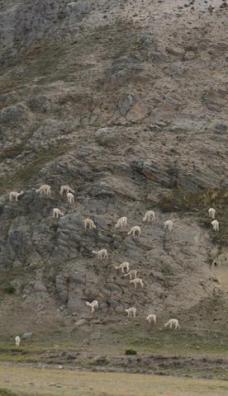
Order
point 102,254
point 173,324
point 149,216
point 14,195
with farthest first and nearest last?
1. point 14,195
2. point 149,216
3. point 102,254
4. point 173,324

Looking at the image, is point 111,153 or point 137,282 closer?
point 137,282

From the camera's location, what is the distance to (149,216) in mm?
57531

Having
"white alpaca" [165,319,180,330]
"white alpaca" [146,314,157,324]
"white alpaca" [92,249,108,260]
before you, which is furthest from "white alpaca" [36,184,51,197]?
"white alpaca" [165,319,180,330]

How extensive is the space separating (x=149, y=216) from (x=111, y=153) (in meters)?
9.17

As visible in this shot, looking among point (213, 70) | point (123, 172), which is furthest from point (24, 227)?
point (213, 70)

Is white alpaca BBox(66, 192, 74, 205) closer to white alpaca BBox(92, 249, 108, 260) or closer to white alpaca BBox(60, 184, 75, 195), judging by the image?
white alpaca BBox(60, 184, 75, 195)

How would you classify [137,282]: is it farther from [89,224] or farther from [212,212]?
[212,212]

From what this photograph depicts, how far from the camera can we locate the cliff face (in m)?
52.8

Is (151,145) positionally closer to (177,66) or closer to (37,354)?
(177,66)

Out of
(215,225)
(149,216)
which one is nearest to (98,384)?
(149,216)

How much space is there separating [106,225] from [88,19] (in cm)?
3780

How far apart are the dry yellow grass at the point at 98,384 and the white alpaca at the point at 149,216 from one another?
19.3m

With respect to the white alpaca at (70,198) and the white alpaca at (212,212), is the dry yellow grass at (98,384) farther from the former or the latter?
the white alpaca at (212,212)

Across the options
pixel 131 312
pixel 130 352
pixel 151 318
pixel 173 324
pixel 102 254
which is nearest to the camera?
pixel 130 352
